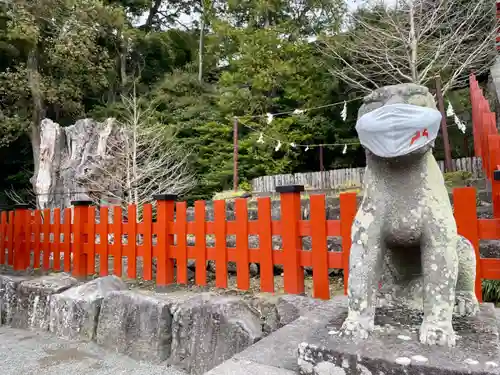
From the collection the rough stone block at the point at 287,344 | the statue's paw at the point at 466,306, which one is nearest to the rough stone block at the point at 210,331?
the rough stone block at the point at 287,344

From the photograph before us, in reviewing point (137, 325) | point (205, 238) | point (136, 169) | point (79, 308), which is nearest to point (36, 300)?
point (79, 308)

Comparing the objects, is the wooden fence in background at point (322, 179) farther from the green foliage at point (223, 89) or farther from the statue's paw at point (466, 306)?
the statue's paw at point (466, 306)

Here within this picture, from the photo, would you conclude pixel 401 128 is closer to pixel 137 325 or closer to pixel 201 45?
pixel 137 325

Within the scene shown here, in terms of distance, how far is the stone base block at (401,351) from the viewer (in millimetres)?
1126

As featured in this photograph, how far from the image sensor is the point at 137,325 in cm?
275

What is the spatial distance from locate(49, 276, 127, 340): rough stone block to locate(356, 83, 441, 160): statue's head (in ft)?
8.83

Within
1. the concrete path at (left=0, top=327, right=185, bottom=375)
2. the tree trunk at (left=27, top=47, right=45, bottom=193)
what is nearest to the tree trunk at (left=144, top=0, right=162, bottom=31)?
the tree trunk at (left=27, top=47, right=45, bottom=193)

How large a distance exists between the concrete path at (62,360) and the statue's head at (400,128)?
2030 mm

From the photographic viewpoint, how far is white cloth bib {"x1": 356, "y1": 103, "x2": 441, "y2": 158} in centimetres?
126

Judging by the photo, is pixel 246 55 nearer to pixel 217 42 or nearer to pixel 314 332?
pixel 217 42

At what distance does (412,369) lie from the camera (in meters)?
1.13

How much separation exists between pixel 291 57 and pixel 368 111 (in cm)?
1165

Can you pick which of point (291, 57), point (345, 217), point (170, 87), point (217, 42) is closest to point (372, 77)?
point (291, 57)

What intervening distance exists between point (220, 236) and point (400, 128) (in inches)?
86.6
